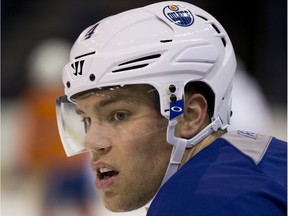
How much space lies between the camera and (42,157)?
3.04 meters

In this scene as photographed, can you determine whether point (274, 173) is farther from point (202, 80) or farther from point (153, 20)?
point (153, 20)

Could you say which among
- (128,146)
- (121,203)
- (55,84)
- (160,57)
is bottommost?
(55,84)

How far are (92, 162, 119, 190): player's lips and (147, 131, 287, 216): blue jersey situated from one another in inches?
7.7

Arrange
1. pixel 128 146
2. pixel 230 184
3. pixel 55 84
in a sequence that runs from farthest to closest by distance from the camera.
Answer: pixel 55 84, pixel 128 146, pixel 230 184

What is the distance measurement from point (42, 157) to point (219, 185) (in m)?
2.15

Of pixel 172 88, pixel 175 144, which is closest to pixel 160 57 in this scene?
pixel 172 88

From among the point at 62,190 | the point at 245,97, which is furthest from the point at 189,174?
the point at 245,97

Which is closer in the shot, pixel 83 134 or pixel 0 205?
pixel 83 134

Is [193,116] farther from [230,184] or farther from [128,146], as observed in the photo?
[230,184]

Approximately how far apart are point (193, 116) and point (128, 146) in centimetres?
Result: 17

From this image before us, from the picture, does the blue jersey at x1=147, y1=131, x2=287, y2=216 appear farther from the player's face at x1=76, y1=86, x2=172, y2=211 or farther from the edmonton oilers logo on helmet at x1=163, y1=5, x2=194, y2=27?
the edmonton oilers logo on helmet at x1=163, y1=5, x2=194, y2=27

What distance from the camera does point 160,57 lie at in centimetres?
128

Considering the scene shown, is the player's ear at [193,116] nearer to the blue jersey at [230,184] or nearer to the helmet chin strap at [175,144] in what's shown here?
the helmet chin strap at [175,144]

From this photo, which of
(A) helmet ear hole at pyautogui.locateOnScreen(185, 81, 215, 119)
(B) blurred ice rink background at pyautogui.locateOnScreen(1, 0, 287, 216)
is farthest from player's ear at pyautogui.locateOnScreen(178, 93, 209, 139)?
(B) blurred ice rink background at pyautogui.locateOnScreen(1, 0, 287, 216)
